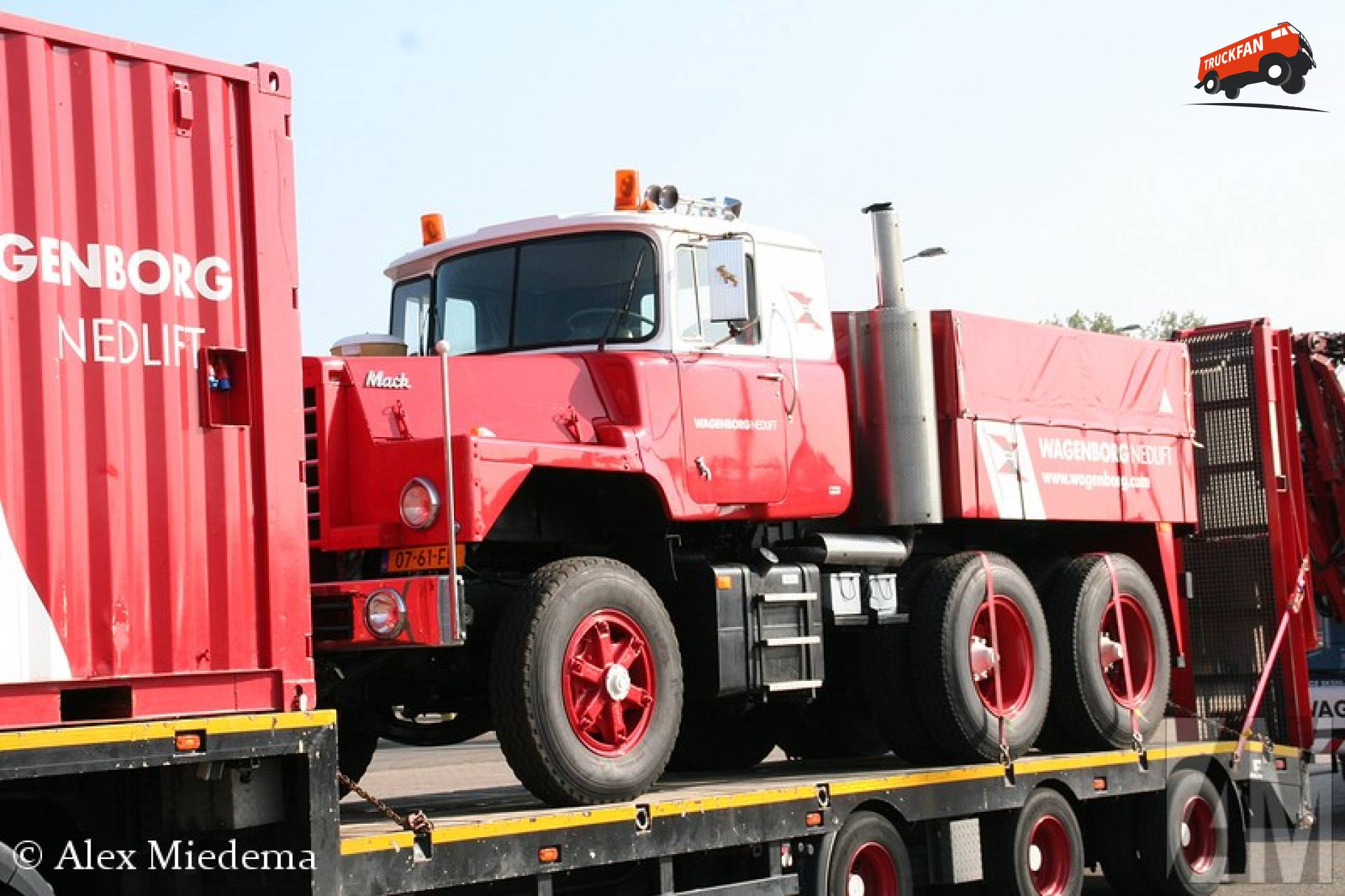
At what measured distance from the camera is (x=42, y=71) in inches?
251

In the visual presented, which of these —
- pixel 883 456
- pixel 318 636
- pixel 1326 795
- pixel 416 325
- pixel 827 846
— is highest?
pixel 416 325

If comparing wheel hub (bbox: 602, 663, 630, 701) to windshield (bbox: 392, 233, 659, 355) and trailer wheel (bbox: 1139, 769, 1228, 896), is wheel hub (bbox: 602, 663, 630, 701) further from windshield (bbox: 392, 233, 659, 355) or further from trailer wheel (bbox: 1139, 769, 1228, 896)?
trailer wheel (bbox: 1139, 769, 1228, 896)

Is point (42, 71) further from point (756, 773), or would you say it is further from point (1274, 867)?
point (1274, 867)

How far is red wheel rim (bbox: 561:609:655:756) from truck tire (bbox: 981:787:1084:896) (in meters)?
3.01

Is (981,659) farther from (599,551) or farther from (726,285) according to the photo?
(726,285)

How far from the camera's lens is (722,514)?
9.34 m

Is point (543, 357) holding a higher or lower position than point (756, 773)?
higher

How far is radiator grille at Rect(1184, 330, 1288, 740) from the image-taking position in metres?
13.2

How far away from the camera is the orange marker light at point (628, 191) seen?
31.4 ft

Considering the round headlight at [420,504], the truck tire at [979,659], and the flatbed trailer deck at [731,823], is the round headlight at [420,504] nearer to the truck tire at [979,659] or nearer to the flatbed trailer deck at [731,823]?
the flatbed trailer deck at [731,823]

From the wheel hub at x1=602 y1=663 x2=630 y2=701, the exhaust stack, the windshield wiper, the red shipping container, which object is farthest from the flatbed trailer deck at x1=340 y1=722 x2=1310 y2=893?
the windshield wiper

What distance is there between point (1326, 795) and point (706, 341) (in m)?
10.8

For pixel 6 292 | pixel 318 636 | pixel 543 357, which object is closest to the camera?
pixel 6 292

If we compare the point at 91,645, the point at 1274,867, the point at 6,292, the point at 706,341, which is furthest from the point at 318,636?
the point at 1274,867
